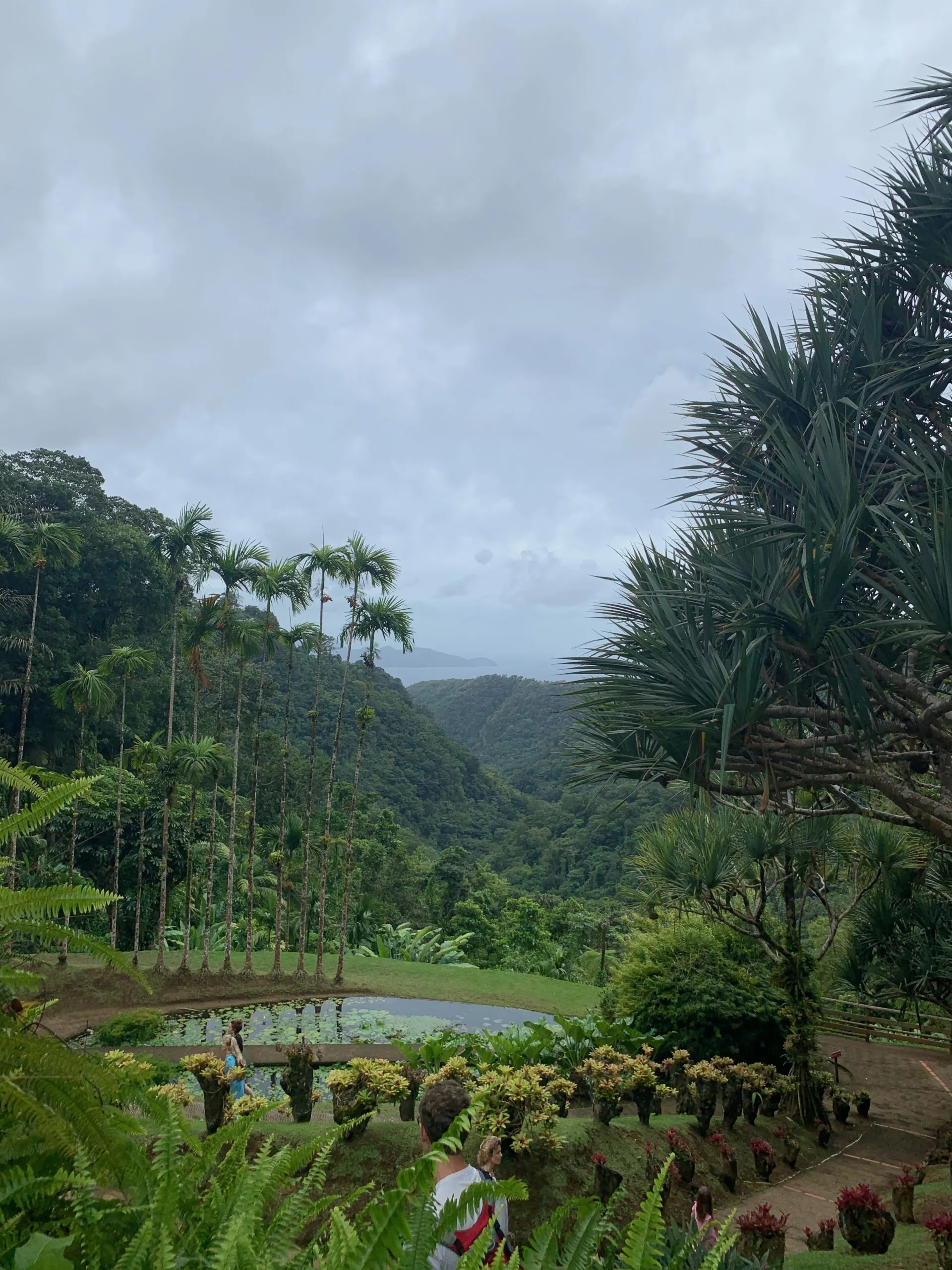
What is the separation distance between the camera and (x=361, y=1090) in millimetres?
6164

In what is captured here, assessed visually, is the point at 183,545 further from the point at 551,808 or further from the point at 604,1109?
the point at 551,808

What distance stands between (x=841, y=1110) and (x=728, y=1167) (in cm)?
288

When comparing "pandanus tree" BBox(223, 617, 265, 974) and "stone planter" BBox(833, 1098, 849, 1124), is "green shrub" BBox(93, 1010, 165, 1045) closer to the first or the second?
"pandanus tree" BBox(223, 617, 265, 974)

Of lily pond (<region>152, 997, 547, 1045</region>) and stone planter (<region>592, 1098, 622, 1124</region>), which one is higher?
stone planter (<region>592, 1098, 622, 1124</region>)

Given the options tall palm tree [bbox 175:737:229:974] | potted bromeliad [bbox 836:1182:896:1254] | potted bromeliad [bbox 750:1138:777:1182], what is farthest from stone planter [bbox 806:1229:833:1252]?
tall palm tree [bbox 175:737:229:974]

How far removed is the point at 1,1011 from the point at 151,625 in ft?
84.2

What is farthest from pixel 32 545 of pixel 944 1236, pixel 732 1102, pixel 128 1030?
pixel 944 1236

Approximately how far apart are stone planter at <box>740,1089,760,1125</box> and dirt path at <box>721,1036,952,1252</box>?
0.71 m

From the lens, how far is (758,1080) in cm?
796

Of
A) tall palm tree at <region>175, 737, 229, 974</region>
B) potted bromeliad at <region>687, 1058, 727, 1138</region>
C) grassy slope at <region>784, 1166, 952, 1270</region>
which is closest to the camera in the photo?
grassy slope at <region>784, 1166, 952, 1270</region>

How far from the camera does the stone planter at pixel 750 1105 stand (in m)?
8.18

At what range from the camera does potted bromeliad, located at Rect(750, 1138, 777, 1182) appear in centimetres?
680

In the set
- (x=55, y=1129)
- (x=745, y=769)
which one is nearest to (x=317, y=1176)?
(x=55, y=1129)

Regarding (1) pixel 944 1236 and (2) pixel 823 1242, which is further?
(2) pixel 823 1242
